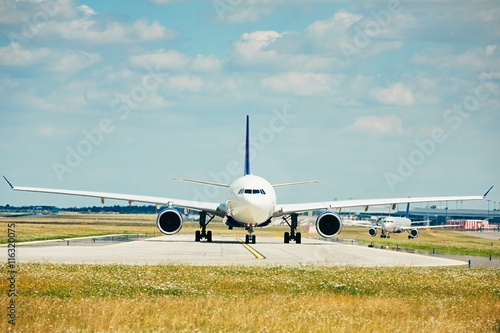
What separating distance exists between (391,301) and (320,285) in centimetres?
401

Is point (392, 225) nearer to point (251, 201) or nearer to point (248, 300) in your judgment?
point (251, 201)

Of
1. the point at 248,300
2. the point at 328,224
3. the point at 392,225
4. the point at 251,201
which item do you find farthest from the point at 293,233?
the point at 392,225

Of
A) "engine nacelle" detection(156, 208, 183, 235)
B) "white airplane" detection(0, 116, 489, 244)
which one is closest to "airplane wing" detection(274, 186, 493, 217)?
"white airplane" detection(0, 116, 489, 244)

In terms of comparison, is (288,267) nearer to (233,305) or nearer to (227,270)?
(227,270)

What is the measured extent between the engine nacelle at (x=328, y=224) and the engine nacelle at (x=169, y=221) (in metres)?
8.56

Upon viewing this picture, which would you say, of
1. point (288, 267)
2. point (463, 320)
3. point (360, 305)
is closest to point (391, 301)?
point (360, 305)

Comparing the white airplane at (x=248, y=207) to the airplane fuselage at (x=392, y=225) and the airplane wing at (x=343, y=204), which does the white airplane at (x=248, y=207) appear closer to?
the airplane wing at (x=343, y=204)

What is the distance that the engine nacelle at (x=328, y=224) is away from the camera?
172 feet

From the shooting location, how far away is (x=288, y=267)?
31875 millimetres

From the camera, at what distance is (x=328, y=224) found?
52812mm

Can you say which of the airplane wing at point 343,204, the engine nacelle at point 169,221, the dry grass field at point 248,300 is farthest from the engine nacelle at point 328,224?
the dry grass field at point 248,300

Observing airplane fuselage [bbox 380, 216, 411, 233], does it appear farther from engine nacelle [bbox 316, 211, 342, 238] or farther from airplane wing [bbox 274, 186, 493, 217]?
engine nacelle [bbox 316, 211, 342, 238]

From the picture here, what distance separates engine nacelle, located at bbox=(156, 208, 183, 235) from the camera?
2082 inches

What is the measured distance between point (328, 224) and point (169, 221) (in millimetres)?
9813
